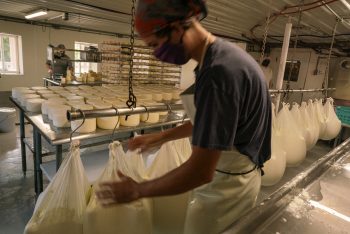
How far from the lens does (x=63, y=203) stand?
1.11 metres

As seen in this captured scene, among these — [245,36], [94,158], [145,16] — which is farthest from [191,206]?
[245,36]

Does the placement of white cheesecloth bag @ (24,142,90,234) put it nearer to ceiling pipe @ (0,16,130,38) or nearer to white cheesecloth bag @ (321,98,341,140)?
white cheesecloth bag @ (321,98,341,140)

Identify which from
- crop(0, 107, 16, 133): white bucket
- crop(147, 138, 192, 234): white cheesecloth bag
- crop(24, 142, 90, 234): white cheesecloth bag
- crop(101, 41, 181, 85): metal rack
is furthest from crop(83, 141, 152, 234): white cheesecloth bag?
crop(0, 107, 16, 133): white bucket

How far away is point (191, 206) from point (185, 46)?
28.6 inches

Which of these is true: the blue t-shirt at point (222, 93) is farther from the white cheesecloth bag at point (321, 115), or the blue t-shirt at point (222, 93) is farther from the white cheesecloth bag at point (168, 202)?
the white cheesecloth bag at point (321, 115)

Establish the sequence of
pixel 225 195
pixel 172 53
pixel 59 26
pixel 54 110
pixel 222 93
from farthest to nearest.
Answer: pixel 59 26, pixel 54 110, pixel 225 195, pixel 172 53, pixel 222 93

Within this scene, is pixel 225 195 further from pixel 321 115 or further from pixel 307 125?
pixel 321 115

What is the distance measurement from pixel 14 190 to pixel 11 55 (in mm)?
6282

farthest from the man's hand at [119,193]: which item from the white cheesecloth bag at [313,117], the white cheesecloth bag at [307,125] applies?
the white cheesecloth bag at [313,117]

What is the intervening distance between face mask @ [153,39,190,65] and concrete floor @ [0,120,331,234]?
2.24m

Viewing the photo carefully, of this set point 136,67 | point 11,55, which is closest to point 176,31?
point 136,67

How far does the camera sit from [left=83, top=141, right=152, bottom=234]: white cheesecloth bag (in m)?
1.10

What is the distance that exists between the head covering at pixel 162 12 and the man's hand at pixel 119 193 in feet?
1.58

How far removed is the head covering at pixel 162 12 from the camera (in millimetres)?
678
